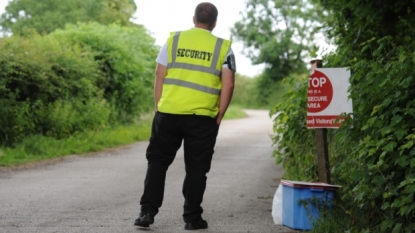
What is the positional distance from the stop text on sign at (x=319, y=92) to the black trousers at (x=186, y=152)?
1665 mm

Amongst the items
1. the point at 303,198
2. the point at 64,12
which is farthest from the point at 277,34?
the point at 303,198

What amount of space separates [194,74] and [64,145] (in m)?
11.6

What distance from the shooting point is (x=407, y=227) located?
21.7 feet

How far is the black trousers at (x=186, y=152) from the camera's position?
315 inches

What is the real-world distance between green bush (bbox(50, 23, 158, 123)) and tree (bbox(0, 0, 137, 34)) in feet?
99.5

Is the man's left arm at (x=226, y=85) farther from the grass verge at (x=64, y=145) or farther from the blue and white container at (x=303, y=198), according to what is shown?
the grass verge at (x=64, y=145)

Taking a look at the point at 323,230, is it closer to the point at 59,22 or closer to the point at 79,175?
the point at 79,175

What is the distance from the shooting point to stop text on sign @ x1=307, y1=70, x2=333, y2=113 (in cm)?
934

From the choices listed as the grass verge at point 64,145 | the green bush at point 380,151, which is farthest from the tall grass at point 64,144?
the green bush at point 380,151

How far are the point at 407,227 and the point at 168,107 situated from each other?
251cm

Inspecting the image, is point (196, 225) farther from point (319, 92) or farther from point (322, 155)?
point (319, 92)

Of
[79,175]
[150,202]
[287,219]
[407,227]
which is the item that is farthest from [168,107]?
[79,175]

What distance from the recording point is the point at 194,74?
7973 mm

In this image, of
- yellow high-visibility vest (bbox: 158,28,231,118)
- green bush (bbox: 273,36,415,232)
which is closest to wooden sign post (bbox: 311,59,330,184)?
green bush (bbox: 273,36,415,232)
